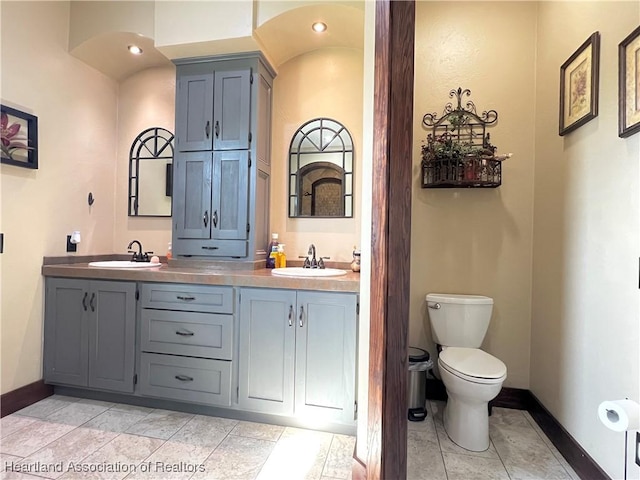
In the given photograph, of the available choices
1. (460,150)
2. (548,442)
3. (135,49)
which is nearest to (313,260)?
(460,150)

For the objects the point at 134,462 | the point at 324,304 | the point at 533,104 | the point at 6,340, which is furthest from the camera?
the point at 533,104

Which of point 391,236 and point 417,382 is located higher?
point 391,236

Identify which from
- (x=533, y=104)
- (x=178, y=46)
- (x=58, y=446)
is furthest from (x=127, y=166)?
(x=533, y=104)

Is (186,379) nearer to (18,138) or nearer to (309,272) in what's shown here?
(309,272)

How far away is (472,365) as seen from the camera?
1.76 meters

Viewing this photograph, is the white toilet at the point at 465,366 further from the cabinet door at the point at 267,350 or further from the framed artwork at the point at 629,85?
the framed artwork at the point at 629,85

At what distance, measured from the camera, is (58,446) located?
169cm

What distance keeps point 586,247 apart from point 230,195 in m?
2.08

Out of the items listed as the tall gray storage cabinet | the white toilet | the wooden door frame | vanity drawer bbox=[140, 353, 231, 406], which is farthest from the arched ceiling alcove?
vanity drawer bbox=[140, 353, 231, 406]

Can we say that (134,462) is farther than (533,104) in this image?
No

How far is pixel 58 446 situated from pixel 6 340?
2.64ft

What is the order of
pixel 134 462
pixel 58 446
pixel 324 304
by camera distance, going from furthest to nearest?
pixel 324 304 < pixel 58 446 < pixel 134 462

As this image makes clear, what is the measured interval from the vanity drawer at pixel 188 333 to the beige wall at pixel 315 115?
789 mm

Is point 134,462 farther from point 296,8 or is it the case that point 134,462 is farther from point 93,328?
point 296,8
